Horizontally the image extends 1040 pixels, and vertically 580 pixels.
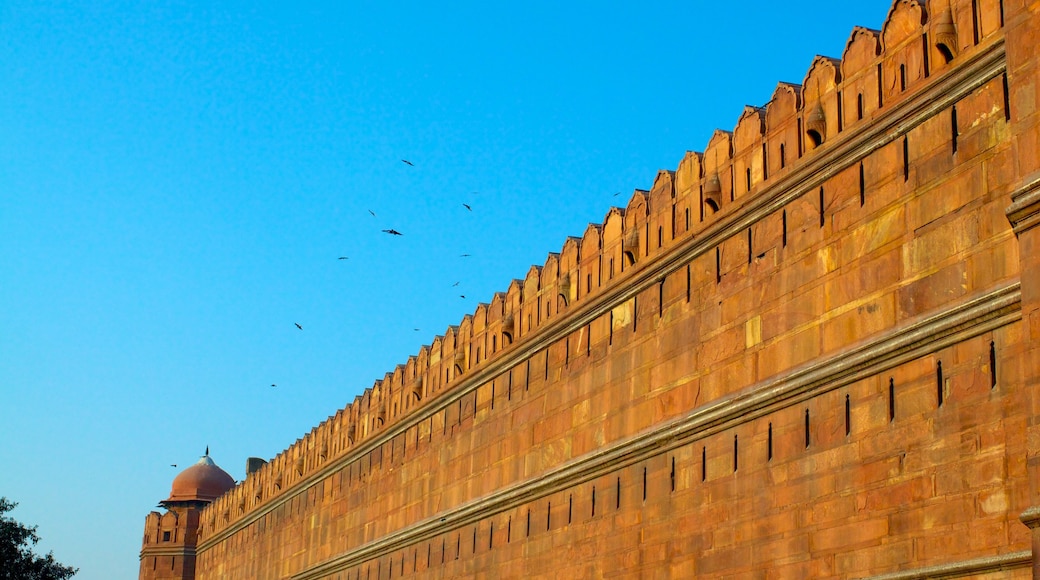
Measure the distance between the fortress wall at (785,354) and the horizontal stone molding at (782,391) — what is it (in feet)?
0.10

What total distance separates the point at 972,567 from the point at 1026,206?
263cm

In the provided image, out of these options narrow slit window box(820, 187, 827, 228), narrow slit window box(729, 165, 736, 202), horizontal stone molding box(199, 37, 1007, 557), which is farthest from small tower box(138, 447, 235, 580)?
narrow slit window box(820, 187, 827, 228)

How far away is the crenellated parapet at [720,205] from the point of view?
12.5m

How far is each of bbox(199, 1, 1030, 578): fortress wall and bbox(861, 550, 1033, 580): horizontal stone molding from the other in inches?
3.5

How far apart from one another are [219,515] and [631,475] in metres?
22.6

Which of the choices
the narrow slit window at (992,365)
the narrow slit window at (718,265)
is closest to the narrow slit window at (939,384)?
the narrow slit window at (992,365)

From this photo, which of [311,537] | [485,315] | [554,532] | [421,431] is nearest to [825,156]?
[554,532]

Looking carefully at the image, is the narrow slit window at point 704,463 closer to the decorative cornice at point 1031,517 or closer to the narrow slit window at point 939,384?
the narrow slit window at point 939,384

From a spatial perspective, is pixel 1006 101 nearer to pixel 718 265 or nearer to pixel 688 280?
pixel 718 265

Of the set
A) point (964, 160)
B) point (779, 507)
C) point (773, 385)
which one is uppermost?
point (964, 160)

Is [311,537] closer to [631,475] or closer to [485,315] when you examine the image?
[485,315]

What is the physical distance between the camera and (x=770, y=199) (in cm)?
1433

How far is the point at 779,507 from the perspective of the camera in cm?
1352

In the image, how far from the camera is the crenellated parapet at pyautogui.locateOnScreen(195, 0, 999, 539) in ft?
40.9
